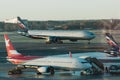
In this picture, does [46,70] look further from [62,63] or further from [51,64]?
[62,63]

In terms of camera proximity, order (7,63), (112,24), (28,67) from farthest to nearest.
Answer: (112,24)
(7,63)
(28,67)

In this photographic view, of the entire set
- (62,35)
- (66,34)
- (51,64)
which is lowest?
(62,35)

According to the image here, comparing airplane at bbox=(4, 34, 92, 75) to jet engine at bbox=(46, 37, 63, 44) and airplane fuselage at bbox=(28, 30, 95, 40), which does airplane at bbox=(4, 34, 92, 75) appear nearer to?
airplane fuselage at bbox=(28, 30, 95, 40)

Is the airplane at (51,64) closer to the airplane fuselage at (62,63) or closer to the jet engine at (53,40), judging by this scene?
the airplane fuselage at (62,63)

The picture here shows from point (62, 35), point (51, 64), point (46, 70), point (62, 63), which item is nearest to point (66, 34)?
point (62, 35)

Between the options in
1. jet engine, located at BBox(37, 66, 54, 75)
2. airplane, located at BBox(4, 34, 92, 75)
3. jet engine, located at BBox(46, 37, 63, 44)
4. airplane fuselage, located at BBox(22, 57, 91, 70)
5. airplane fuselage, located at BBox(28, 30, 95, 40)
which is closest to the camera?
airplane fuselage, located at BBox(22, 57, 91, 70)

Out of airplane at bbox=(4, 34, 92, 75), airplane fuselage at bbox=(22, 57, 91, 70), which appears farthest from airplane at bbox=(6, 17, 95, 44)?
airplane fuselage at bbox=(22, 57, 91, 70)

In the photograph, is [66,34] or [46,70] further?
[66,34]

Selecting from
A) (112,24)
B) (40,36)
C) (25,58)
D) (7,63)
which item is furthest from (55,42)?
(25,58)

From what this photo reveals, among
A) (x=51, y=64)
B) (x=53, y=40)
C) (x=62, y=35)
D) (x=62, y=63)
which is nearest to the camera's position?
(x=62, y=63)

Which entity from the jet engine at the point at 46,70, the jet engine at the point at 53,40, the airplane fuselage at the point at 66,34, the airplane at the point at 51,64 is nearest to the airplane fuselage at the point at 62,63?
the airplane at the point at 51,64

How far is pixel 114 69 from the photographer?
186 ft

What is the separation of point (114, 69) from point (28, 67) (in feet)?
35.9

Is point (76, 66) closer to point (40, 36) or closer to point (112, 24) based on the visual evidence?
point (112, 24)
